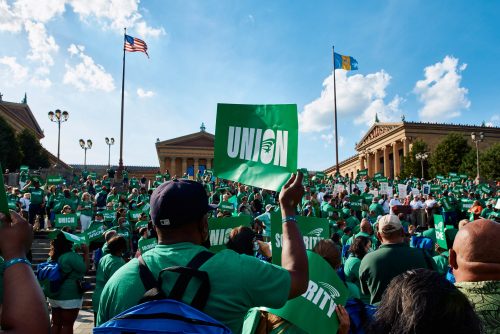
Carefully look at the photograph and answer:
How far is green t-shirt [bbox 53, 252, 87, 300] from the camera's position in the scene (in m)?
5.70

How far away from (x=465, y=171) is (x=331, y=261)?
5847 centimetres

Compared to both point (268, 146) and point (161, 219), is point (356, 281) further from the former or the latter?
point (161, 219)

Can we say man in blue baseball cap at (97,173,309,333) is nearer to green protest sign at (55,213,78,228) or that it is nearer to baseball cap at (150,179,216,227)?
baseball cap at (150,179,216,227)

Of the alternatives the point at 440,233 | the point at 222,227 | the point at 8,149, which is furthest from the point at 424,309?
the point at 8,149

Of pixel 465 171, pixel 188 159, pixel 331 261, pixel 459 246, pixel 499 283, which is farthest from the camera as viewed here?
pixel 188 159

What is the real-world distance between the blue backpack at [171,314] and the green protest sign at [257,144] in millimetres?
1151

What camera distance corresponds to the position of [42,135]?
86812 mm

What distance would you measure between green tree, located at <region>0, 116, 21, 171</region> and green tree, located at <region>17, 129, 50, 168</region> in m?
3.58

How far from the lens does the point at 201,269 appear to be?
5.50 feet

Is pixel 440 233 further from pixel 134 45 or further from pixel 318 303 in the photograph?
pixel 134 45

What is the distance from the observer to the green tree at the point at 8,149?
152 ft

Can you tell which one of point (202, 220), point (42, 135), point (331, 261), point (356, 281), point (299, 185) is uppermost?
point (42, 135)

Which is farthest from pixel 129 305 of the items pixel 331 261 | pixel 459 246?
pixel 331 261

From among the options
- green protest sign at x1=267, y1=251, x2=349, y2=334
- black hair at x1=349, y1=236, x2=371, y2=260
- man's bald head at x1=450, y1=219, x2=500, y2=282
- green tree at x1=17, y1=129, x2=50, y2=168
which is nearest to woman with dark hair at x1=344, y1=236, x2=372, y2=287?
black hair at x1=349, y1=236, x2=371, y2=260
